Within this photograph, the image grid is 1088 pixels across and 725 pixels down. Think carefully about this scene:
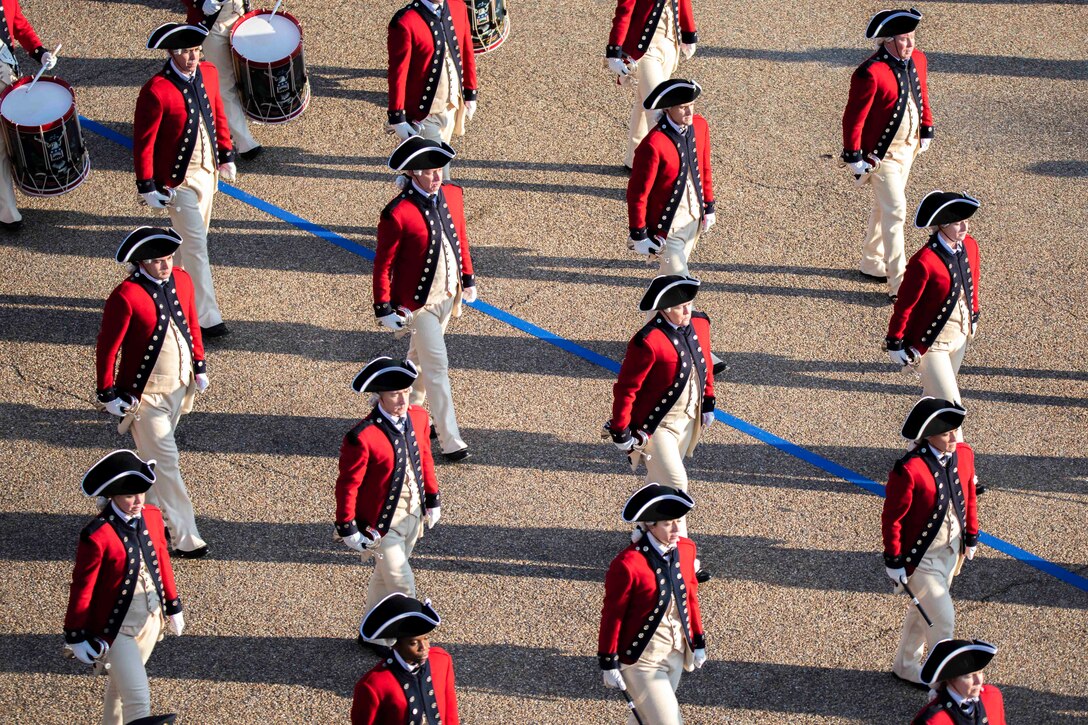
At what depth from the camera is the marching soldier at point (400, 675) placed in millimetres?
8156

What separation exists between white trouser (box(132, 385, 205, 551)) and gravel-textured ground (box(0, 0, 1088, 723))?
0.24 m

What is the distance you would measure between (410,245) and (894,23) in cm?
385

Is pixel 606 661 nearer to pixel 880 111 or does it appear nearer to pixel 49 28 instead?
pixel 880 111

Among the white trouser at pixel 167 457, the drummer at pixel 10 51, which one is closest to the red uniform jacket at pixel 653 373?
the white trouser at pixel 167 457

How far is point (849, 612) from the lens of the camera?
10.2m

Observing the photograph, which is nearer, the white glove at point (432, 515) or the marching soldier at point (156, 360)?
the white glove at point (432, 515)

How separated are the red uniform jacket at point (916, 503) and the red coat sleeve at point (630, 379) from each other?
1.55m

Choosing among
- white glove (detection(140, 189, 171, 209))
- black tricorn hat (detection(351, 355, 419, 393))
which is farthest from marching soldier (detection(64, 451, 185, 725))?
white glove (detection(140, 189, 171, 209))

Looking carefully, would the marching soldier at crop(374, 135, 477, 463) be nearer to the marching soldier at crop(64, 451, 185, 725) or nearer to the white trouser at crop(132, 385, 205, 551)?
the white trouser at crop(132, 385, 205, 551)

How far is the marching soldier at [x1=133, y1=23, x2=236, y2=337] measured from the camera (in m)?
11.4

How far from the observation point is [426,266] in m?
10.7

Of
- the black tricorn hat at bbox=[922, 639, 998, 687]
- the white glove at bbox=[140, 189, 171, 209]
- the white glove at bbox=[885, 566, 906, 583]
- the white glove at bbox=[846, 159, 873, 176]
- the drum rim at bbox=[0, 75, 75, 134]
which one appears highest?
the drum rim at bbox=[0, 75, 75, 134]

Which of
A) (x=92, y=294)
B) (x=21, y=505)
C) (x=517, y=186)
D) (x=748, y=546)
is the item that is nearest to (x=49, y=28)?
(x=92, y=294)

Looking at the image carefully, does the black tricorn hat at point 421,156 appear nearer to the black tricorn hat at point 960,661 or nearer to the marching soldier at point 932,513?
the marching soldier at point 932,513
